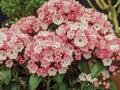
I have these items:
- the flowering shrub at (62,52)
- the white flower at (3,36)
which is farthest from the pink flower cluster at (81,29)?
the white flower at (3,36)

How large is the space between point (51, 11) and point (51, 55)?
28cm

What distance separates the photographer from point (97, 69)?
161 cm

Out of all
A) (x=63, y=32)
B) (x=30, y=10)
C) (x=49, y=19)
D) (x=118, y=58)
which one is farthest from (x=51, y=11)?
(x=30, y=10)

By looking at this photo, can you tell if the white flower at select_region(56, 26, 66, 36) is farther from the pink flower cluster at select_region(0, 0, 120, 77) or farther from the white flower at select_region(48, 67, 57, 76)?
the white flower at select_region(48, 67, 57, 76)

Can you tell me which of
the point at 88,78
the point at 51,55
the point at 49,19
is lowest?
the point at 88,78

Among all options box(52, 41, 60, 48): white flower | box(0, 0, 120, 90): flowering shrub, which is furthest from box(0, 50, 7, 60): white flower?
box(52, 41, 60, 48): white flower

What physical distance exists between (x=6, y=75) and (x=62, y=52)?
0.27m

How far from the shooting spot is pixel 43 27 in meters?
1.79

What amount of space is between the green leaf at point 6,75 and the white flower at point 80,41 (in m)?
0.32

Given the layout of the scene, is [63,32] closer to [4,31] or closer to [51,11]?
[51,11]

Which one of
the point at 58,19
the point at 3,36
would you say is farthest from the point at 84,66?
the point at 3,36

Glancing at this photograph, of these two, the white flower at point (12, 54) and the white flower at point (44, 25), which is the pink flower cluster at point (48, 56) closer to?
the white flower at point (12, 54)

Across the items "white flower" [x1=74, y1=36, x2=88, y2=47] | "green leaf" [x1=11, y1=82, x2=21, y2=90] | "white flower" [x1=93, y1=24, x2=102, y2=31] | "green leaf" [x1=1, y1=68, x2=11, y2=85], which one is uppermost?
"white flower" [x1=93, y1=24, x2=102, y2=31]

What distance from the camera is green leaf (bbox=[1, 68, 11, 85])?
5.30 ft
